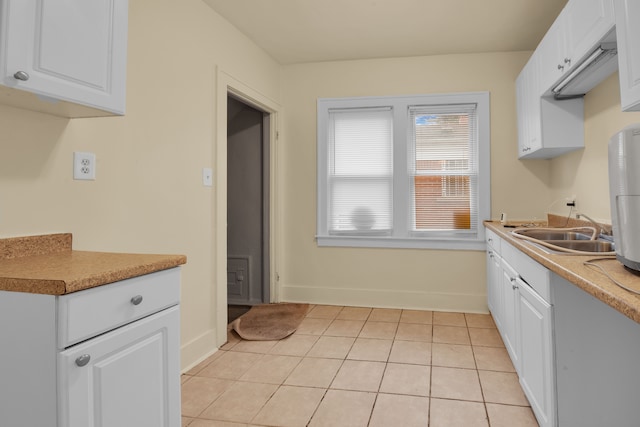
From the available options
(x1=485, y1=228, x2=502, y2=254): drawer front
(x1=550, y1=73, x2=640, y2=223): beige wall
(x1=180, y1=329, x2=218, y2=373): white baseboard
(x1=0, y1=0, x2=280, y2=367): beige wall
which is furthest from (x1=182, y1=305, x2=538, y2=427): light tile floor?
(x1=550, y1=73, x2=640, y2=223): beige wall

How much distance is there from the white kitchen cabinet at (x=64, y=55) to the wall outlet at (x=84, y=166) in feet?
0.72

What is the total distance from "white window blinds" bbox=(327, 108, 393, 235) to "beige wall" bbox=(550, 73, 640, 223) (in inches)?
64.6

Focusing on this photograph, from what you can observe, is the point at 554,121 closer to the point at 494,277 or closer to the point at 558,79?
the point at 558,79

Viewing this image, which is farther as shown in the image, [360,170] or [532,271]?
[360,170]

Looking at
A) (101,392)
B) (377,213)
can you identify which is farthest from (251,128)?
(101,392)

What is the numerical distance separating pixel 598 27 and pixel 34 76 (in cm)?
234

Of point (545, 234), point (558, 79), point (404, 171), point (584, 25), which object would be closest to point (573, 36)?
point (584, 25)

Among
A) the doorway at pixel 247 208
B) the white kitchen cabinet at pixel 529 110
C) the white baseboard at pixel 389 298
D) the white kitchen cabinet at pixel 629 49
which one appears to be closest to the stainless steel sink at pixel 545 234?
the white kitchen cabinet at pixel 529 110

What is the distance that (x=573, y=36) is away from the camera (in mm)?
2275

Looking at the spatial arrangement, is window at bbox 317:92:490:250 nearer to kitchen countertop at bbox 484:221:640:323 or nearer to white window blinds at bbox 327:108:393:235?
white window blinds at bbox 327:108:393:235

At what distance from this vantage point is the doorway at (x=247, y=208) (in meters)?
4.40

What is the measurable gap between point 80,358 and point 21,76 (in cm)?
90

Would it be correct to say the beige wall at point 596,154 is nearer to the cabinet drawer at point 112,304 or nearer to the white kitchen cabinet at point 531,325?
the white kitchen cabinet at point 531,325

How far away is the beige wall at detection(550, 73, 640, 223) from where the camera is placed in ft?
8.34
